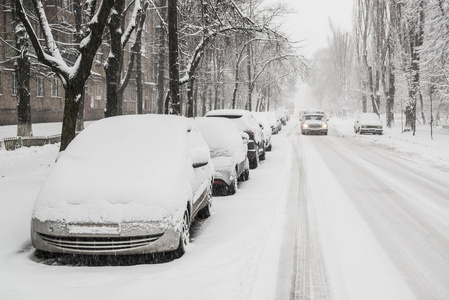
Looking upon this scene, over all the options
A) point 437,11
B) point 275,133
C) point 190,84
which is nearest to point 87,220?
point 190,84

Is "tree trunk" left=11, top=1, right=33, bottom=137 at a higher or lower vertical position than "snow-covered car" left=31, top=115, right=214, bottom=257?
higher

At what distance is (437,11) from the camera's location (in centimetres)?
2422

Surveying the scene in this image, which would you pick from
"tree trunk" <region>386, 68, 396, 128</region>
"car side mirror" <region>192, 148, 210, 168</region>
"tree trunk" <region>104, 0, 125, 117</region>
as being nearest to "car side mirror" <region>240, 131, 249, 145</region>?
"tree trunk" <region>104, 0, 125, 117</region>

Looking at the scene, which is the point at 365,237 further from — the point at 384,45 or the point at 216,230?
the point at 384,45

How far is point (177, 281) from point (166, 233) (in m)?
0.61

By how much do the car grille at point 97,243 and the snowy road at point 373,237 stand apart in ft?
5.88

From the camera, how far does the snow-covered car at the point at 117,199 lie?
4.66m

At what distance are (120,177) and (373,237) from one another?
3560 mm

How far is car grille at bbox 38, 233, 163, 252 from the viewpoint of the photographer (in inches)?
184

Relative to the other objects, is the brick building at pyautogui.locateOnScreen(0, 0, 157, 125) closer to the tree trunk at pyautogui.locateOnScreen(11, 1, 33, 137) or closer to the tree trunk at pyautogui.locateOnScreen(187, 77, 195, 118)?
the tree trunk at pyautogui.locateOnScreen(11, 1, 33, 137)

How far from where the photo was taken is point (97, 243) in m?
4.67

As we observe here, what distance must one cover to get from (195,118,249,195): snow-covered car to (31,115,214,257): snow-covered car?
2.87 metres

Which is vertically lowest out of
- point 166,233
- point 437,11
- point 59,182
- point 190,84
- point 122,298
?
point 122,298

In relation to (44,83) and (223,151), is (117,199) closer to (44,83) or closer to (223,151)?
(223,151)
